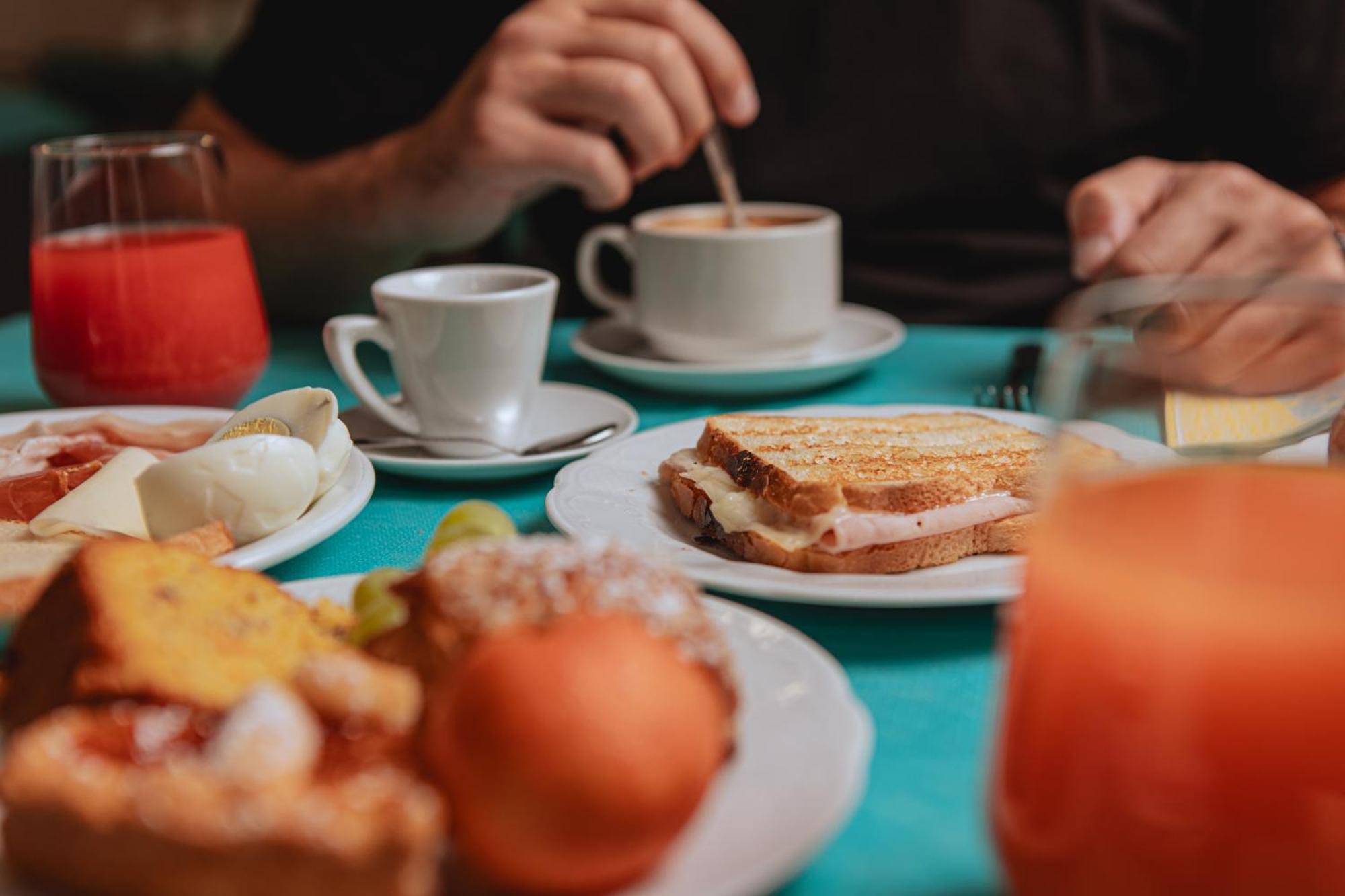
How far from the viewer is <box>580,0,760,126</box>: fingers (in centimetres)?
173

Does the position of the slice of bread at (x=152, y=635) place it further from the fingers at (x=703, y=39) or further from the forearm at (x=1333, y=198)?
the forearm at (x=1333, y=198)

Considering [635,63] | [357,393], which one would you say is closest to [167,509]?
[357,393]

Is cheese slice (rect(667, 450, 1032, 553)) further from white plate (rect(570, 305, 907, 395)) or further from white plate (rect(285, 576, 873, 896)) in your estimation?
white plate (rect(570, 305, 907, 395))

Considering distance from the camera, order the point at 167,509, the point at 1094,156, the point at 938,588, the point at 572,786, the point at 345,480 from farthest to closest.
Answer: the point at 1094,156 → the point at 345,480 → the point at 167,509 → the point at 938,588 → the point at 572,786

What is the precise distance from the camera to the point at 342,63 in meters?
2.32

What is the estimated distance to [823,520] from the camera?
3.21ft

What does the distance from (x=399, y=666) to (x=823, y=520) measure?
1.45 ft

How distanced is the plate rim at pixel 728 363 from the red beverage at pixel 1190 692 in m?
1.02

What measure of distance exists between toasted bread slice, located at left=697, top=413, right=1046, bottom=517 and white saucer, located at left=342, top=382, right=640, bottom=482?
0.15 metres

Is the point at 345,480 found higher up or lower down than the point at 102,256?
lower down

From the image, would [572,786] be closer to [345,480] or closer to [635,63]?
[345,480]

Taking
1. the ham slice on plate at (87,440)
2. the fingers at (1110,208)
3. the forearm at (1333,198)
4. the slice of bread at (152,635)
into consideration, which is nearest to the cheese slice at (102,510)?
the ham slice on plate at (87,440)

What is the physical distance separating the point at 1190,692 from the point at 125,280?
48.3 inches

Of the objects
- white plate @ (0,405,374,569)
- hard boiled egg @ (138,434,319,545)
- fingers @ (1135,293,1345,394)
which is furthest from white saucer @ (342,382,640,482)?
fingers @ (1135,293,1345,394)
